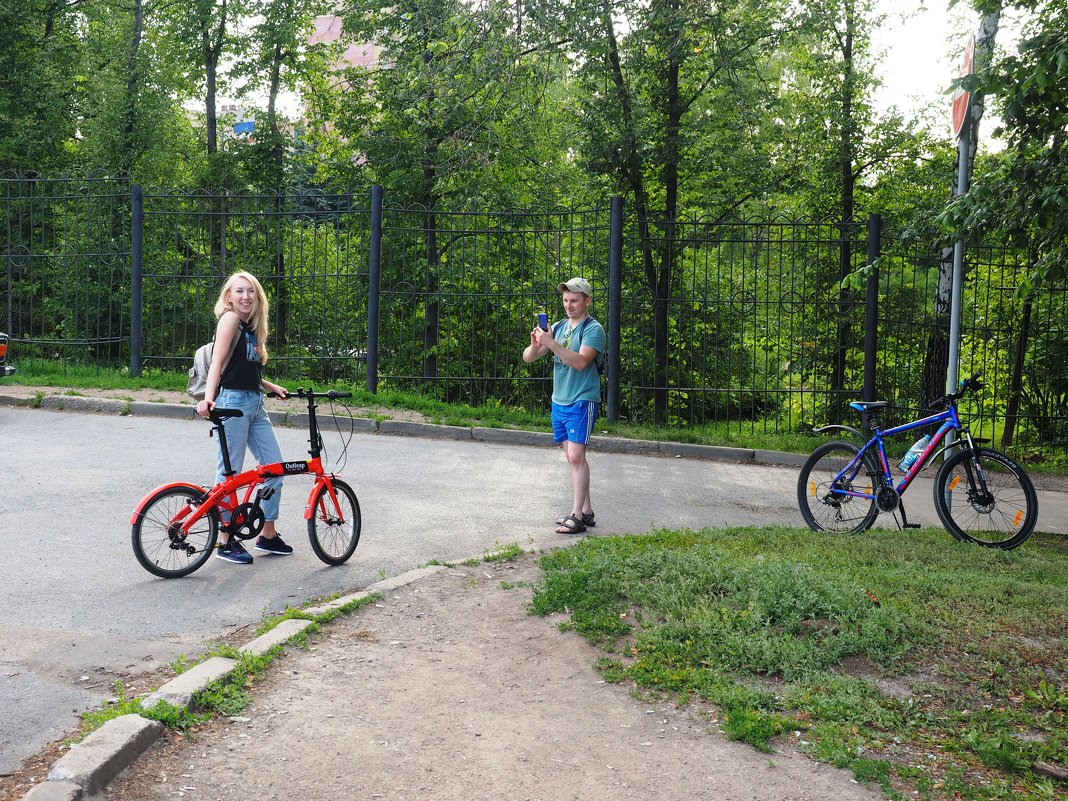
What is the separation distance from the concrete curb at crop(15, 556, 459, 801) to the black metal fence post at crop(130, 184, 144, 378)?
34.4 feet

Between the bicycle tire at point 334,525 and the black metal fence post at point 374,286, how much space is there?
700 centimetres

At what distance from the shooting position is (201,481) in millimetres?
8625

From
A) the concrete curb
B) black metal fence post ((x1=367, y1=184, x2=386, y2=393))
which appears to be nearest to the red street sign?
the concrete curb

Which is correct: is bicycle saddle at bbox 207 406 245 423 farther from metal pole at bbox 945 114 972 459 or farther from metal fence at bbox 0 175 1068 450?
metal fence at bbox 0 175 1068 450

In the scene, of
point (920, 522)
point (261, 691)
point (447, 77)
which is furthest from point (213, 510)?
point (447, 77)

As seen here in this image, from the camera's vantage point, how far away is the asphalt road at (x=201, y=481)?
15.4 feet

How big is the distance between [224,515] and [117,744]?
2642mm

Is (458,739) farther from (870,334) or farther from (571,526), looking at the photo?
(870,334)

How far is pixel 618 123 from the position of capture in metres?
15.7

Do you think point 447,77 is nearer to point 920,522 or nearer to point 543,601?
point 920,522

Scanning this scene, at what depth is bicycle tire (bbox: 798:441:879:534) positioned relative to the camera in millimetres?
7738

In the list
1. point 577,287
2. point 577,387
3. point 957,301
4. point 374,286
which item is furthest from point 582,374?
point 374,286

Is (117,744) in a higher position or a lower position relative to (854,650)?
lower

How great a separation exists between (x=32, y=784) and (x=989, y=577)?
201 inches
